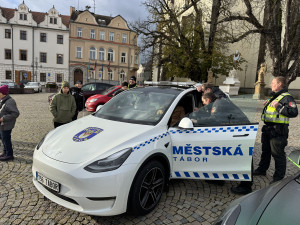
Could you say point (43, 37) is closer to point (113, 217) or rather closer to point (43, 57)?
point (43, 57)

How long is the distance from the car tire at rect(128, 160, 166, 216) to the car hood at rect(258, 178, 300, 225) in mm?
1406

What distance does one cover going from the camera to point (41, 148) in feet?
10.0

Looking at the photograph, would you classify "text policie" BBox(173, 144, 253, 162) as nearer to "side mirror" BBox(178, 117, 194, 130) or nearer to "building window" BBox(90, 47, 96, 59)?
"side mirror" BBox(178, 117, 194, 130)

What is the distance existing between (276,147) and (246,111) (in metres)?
0.93

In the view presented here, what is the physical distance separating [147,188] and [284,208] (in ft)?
5.30

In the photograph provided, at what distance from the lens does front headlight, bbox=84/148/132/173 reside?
250 centimetres

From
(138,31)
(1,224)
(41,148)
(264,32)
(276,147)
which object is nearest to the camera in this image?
(1,224)

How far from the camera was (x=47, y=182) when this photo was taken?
8.96ft

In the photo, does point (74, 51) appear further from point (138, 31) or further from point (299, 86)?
point (299, 86)

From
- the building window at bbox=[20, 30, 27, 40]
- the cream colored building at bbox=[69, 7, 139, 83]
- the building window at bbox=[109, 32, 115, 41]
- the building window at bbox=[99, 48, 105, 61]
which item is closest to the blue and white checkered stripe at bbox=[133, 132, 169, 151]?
the cream colored building at bbox=[69, 7, 139, 83]

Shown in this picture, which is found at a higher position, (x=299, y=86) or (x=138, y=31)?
(x=138, y=31)

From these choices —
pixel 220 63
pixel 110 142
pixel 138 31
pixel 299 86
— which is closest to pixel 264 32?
pixel 220 63

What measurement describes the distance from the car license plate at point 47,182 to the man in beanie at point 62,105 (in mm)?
2356

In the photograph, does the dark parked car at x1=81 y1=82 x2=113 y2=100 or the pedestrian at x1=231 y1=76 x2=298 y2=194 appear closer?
the pedestrian at x1=231 y1=76 x2=298 y2=194
